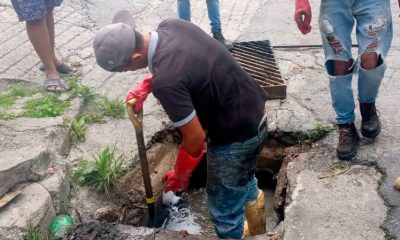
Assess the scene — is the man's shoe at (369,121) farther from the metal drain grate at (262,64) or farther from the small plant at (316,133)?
the metal drain grate at (262,64)

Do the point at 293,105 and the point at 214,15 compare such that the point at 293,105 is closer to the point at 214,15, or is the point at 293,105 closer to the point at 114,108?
the point at 214,15

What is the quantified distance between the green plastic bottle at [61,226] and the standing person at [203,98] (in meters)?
0.66

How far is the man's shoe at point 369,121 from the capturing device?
3.74 metres

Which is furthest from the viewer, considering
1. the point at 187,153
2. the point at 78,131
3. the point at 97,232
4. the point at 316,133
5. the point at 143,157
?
the point at 78,131

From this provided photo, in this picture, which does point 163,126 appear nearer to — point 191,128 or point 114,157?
point 114,157

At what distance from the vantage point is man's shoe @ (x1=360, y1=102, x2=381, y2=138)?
12.3 feet

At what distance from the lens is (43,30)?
14.5ft

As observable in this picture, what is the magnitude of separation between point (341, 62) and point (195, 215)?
5.63 feet

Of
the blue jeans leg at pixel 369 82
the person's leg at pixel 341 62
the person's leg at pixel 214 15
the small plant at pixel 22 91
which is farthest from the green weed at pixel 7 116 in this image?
the blue jeans leg at pixel 369 82

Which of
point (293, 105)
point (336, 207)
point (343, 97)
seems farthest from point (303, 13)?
point (336, 207)

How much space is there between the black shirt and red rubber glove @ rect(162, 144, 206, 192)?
17 cm

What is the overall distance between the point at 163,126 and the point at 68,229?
1.28m

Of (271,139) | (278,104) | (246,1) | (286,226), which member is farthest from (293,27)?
(286,226)

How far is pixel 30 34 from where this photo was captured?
4.44 meters
